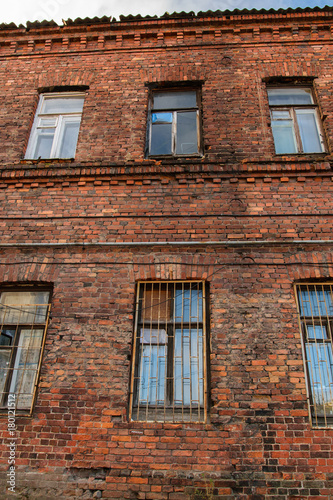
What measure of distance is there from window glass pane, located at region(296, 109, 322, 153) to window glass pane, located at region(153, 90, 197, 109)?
6.53ft

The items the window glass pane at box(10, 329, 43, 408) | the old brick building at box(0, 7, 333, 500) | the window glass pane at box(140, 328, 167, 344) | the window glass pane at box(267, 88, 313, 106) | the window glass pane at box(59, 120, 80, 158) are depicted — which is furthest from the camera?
the window glass pane at box(267, 88, 313, 106)

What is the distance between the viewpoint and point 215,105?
22.2ft

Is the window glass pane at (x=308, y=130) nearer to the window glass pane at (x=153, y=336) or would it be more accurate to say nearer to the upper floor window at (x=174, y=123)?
the upper floor window at (x=174, y=123)

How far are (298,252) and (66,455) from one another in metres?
4.05

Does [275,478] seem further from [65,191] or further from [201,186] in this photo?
[65,191]

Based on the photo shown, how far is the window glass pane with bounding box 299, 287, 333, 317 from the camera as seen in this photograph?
511 cm

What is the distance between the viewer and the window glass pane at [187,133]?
665 cm

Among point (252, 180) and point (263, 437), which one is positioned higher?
point (252, 180)

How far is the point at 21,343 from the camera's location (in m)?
5.22

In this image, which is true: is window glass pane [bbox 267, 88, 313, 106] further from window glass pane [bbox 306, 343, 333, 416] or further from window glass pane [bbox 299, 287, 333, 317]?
window glass pane [bbox 306, 343, 333, 416]

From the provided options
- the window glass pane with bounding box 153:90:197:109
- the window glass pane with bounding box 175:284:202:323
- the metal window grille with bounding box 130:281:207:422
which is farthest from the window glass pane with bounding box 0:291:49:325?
the window glass pane with bounding box 153:90:197:109

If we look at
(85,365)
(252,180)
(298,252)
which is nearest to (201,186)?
(252,180)

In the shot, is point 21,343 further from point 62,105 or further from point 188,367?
point 62,105

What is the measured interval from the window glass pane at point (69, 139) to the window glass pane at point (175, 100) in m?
1.60
